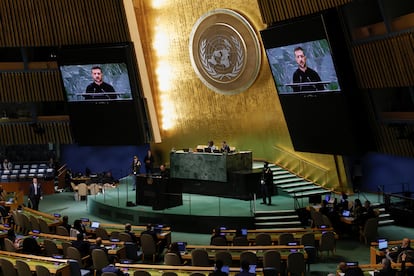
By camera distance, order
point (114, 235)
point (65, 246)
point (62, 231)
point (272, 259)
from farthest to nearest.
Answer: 1. point (62, 231)
2. point (114, 235)
3. point (65, 246)
4. point (272, 259)

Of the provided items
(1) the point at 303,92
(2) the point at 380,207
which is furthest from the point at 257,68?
(2) the point at 380,207

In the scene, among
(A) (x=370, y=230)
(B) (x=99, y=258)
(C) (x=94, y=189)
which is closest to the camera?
(B) (x=99, y=258)

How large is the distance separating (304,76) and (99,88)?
9298 millimetres

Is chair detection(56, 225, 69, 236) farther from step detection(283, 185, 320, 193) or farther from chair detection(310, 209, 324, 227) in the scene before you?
step detection(283, 185, 320, 193)

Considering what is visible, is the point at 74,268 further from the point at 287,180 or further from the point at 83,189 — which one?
the point at 83,189

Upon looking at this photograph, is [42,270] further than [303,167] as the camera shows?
No

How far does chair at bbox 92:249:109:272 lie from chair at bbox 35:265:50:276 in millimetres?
1528

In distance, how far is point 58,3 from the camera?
24.8 meters

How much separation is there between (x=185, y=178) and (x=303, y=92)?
5.99 metres

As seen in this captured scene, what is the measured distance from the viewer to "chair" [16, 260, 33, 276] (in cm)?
1313

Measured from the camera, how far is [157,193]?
21.5 meters

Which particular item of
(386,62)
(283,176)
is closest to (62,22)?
Answer: (283,176)

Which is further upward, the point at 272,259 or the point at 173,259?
the point at 173,259

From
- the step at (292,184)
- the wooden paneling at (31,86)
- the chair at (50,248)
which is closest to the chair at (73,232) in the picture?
the chair at (50,248)
